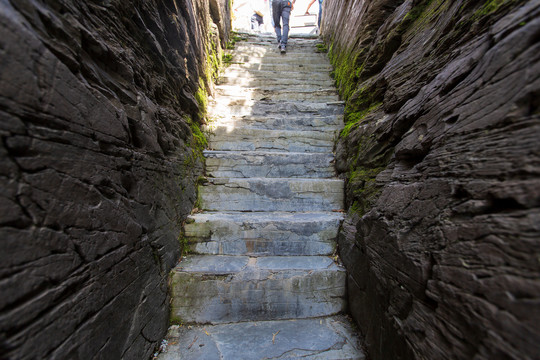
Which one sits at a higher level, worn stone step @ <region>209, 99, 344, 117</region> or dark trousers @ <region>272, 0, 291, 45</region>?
dark trousers @ <region>272, 0, 291, 45</region>

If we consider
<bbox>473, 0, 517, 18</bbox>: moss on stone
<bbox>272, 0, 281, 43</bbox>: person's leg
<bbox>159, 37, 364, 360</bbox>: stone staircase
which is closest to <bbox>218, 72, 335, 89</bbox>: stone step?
<bbox>159, 37, 364, 360</bbox>: stone staircase

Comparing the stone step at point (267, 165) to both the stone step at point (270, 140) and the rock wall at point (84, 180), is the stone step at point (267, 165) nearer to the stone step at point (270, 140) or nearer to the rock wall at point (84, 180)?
the stone step at point (270, 140)

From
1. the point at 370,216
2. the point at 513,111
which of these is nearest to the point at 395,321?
the point at 370,216

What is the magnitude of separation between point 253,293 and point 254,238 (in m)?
0.56

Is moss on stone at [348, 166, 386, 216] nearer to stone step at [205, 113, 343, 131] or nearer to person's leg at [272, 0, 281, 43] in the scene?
stone step at [205, 113, 343, 131]

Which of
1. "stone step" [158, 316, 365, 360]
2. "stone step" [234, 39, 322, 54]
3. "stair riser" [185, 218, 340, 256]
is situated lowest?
"stone step" [158, 316, 365, 360]

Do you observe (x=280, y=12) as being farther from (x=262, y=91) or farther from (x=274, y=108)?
(x=274, y=108)

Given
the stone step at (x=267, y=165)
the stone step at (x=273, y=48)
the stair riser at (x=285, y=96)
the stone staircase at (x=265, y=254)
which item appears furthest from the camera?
the stone step at (x=273, y=48)

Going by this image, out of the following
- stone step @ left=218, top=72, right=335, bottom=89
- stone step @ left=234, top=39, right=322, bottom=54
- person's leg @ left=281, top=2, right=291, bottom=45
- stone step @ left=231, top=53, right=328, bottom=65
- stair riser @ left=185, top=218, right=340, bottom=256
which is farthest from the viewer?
person's leg @ left=281, top=2, right=291, bottom=45

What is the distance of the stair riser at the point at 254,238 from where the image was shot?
2.30 meters

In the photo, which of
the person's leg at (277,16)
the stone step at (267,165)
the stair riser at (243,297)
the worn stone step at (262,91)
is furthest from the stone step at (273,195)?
the person's leg at (277,16)

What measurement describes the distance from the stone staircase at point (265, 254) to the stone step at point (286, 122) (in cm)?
2

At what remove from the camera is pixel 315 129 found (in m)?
3.52

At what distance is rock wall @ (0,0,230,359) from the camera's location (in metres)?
0.80
